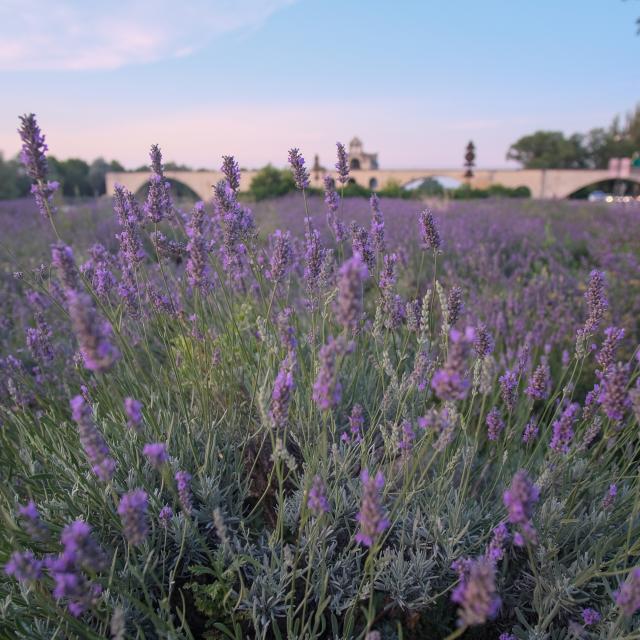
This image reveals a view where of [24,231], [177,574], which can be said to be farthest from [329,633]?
[24,231]

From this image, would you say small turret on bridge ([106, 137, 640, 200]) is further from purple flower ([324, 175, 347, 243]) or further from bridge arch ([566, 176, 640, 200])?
purple flower ([324, 175, 347, 243])

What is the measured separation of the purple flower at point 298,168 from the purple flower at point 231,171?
220mm

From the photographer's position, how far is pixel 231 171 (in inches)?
76.7

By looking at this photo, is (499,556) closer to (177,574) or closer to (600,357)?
(600,357)

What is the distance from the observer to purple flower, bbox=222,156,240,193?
192cm

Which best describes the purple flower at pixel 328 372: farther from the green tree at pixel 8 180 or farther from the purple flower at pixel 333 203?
the green tree at pixel 8 180

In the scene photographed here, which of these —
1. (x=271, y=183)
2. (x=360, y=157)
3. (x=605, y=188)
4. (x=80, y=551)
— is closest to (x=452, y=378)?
(x=80, y=551)

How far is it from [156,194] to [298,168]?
55 cm

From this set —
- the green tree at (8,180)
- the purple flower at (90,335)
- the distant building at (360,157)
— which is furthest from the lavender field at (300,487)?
the distant building at (360,157)

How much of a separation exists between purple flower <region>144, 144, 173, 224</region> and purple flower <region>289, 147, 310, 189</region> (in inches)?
20.1

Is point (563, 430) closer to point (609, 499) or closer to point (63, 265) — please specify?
point (609, 499)

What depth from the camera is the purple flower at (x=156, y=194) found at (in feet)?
5.98

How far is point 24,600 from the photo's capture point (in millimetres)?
→ 1396

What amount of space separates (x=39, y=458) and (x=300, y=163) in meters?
1.54
